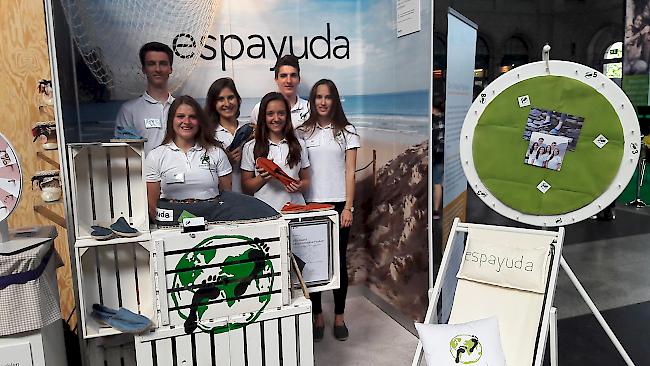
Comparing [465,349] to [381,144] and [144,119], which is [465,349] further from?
[144,119]

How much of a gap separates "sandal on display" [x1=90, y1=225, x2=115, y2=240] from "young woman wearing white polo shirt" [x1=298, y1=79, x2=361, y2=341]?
1562 millimetres

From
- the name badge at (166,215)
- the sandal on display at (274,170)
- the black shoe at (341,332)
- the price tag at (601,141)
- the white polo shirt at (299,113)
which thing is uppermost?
the white polo shirt at (299,113)

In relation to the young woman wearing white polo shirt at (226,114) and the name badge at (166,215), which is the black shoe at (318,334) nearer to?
the young woman wearing white polo shirt at (226,114)

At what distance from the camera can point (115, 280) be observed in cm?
227

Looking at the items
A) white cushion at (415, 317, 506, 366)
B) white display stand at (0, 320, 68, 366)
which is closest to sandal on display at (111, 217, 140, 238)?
white display stand at (0, 320, 68, 366)

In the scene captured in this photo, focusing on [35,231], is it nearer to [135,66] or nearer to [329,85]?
[135,66]

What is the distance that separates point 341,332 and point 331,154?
Answer: 4.06 feet

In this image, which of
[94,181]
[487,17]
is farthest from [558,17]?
[94,181]

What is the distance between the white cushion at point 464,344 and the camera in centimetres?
203

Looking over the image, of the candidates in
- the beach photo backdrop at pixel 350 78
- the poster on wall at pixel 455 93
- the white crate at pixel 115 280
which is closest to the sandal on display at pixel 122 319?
the white crate at pixel 115 280

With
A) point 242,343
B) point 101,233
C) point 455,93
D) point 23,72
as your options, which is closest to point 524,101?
point 455,93

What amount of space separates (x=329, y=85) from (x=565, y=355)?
2329 millimetres

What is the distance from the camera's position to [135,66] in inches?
117

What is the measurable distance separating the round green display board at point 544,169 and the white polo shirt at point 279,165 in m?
1.41
